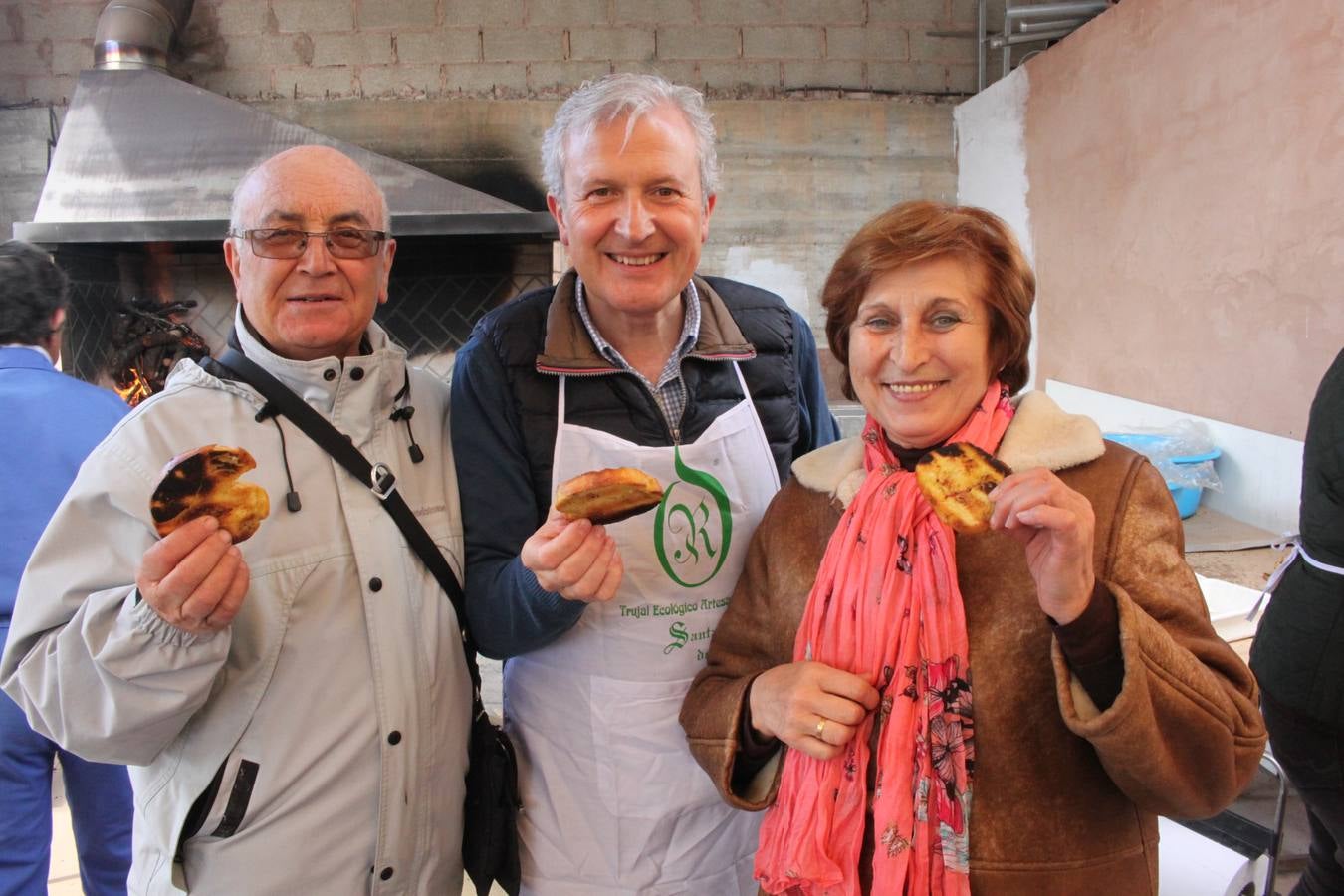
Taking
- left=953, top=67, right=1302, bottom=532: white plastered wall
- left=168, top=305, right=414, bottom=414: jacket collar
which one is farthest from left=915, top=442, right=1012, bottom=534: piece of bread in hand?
left=953, top=67, right=1302, bottom=532: white plastered wall

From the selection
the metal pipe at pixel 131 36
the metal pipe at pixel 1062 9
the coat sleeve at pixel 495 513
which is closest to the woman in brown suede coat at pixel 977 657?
the coat sleeve at pixel 495 513

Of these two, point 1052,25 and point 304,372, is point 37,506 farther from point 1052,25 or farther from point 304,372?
point 1052,25

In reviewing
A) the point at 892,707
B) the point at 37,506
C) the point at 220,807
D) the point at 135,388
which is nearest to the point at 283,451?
the point at 220,807

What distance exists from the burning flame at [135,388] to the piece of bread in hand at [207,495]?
3994 millimetres

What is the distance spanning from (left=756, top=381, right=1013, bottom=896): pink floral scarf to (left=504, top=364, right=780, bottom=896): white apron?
289mm

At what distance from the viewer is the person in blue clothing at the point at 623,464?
141 cm

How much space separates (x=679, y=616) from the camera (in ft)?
4.97

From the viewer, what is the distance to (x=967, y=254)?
1182 mm

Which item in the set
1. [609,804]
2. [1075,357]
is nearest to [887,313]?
[609,804]

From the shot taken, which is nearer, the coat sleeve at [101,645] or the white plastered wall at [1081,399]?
the coat sleeve at [101,645]

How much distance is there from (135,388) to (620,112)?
420 centimetres

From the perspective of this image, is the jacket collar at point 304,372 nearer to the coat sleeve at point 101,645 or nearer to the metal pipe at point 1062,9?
the coat sleeve at point 101,645

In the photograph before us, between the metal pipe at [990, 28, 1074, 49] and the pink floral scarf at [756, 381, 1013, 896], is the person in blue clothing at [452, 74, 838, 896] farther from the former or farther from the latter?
the metal pipe at [990, 28, 1074, 49]

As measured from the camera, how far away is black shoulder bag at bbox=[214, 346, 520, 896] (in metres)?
1.34
